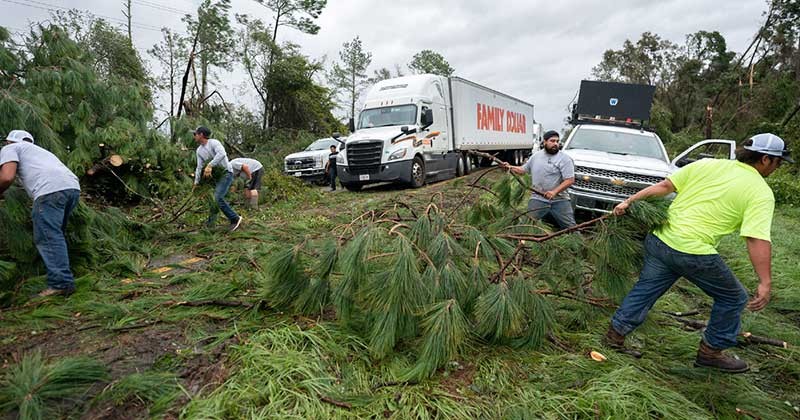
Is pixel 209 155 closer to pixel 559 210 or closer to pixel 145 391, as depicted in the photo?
pixel 145 391

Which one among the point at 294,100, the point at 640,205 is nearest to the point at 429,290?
the point at 640,205

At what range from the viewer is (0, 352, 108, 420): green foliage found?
1.82m

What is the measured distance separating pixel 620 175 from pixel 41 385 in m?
6.47

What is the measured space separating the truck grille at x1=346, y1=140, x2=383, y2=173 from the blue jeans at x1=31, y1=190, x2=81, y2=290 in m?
6.96

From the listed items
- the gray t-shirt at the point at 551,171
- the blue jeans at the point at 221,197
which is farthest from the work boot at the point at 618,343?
the blue jeans at the point at 221,197

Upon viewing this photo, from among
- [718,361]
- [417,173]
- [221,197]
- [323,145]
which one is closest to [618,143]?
[417,173]

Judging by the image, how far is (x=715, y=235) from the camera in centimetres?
229

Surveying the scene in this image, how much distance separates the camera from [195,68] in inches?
851

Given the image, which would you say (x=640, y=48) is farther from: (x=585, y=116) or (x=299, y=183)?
(x=299, y=183)

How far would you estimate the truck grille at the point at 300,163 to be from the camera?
1280 centimetres

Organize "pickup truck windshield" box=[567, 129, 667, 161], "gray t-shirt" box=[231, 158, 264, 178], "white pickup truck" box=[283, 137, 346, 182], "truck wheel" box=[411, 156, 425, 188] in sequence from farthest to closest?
"white pickup truck" box=[283, 137, 346, 182]
"truck wheel" box=[411, 156, 425, 188]
"pickup truck windshield" box=[567, 129, 667, 161]
"gray t-shirt" box=[231, 158, 264, 178]

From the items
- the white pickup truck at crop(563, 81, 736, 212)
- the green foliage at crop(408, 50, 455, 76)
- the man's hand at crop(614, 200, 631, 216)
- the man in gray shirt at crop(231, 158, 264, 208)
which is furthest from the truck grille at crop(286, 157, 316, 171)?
the green foliage at crop(408, 50, 455, 76)

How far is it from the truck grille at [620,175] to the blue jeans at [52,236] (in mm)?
6143

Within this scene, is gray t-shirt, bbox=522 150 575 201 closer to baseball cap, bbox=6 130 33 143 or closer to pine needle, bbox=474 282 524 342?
pine needle, bbox=474 282 524 342
